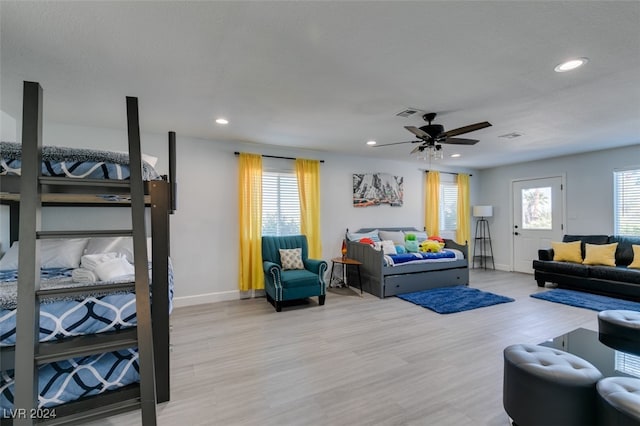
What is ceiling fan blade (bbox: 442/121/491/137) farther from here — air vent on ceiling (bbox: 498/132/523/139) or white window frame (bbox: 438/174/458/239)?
white window frame (bbox: 438/174/458/239)

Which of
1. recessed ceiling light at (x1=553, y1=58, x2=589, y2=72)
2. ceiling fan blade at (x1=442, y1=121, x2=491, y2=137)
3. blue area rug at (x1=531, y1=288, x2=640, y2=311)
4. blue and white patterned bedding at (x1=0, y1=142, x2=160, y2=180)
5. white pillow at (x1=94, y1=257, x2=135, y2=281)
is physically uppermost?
recessed ceiling light at (x1=553, y1=58, x2=589, y2=72)

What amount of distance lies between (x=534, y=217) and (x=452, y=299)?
354 cm

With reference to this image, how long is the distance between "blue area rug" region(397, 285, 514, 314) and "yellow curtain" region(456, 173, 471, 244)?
2.16 meters

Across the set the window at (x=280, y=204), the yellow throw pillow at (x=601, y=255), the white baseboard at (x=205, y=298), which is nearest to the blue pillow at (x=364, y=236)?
the window at (x=280, y=204)

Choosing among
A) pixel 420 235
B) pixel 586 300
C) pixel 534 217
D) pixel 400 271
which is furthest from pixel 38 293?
pixel 534 217

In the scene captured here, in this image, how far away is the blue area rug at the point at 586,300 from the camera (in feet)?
12.9

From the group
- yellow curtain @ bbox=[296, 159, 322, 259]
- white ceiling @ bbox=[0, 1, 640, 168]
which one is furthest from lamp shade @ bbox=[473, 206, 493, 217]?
yellow curtain @ bbox=[296, 159, 322, 259]

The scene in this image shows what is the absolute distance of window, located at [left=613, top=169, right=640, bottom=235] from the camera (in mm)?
4852

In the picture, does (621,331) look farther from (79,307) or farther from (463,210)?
(463,210)

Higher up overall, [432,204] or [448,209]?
[432,204]

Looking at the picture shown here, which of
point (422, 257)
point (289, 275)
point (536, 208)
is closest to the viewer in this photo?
point (289, 275)

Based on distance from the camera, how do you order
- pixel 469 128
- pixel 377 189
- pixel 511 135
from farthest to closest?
pixel 377 189, pixel 511 135, pixel 469 128

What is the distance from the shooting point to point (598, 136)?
4.27 m

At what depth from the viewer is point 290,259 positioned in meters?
4.44
